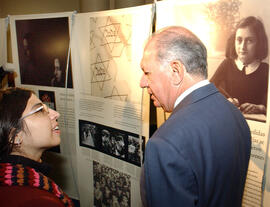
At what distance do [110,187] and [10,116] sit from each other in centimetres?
112

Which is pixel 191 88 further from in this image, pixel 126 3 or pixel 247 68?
pixel 126 3

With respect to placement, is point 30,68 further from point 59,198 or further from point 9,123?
point 59,198

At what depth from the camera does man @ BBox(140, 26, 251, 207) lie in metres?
0.88

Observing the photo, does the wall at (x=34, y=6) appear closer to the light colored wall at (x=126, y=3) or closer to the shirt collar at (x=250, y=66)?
the light colored wall at (x=126, y=3)

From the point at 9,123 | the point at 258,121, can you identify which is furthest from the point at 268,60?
the point at 9,123

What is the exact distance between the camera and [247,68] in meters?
1.21

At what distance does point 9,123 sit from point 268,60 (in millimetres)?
1274

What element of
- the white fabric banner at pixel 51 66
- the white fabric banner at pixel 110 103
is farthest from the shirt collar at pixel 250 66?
the white fabric banner at pixel 51 66

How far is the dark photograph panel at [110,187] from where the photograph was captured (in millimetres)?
1926

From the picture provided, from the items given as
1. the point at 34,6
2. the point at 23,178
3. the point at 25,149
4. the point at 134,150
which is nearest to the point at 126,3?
the point at 34,6

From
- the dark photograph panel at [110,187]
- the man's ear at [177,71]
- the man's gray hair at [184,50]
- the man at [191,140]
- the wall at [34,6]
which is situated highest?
the wall at [34,6]

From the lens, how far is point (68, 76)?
2.18 m

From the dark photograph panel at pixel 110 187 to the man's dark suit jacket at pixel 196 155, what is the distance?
98 centimetres

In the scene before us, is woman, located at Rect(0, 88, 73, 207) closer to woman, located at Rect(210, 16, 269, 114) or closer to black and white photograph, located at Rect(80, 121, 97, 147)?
black and white photograph, located at Rect(80, 121, 97, 147)
